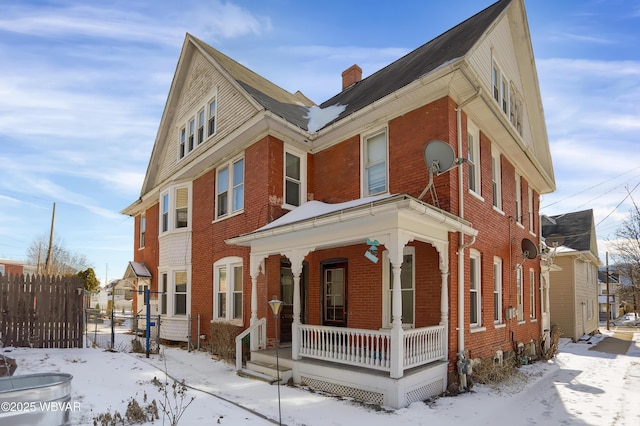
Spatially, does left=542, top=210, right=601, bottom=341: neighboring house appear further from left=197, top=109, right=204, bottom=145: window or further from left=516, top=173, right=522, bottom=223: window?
left=197, top=109, right=204, bottom=145: window

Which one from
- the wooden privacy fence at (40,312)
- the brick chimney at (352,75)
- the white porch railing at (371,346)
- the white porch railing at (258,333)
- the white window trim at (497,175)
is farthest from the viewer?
the brick chimney at (352,75)

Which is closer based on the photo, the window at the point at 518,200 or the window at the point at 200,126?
the window at the point at 518,200

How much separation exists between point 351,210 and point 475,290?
4.58 metres

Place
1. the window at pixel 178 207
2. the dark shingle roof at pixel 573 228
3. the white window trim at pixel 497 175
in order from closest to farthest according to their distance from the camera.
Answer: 1. the white window trim at pixel 497 175
2. the window at pixel 178 207
3. the dark shingle roof at pixel 573 228

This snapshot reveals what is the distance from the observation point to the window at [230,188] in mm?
12623

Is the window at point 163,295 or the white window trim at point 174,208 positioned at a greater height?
the white window trim at point 174,208

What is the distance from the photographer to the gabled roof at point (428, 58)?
9.67 m

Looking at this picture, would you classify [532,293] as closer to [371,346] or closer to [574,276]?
[574,276]

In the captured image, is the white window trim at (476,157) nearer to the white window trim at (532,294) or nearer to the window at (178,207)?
the white window trim at (532,294)

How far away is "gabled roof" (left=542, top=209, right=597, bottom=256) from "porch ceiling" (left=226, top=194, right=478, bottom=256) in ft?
57.8

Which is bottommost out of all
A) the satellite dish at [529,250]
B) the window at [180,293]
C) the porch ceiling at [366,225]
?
the window at [180,293]

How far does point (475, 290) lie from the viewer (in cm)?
1020

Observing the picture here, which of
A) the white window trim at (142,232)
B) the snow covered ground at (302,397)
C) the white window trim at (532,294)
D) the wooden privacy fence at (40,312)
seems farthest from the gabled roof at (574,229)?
the wooden privacy fence at (40,312)

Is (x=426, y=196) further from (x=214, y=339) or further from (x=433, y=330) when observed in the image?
(x=214, y=339)
